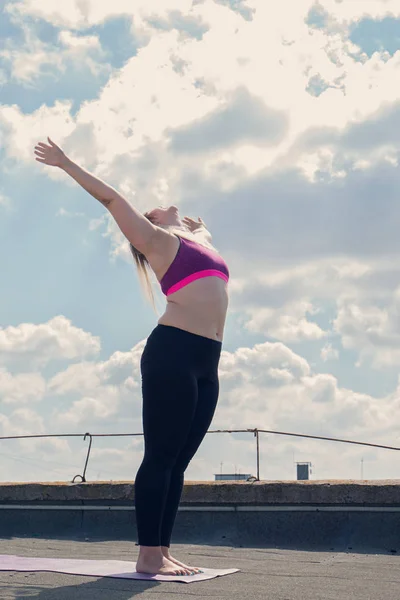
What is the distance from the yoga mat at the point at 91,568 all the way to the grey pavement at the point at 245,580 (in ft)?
0.30

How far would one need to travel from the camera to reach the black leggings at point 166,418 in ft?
16.0

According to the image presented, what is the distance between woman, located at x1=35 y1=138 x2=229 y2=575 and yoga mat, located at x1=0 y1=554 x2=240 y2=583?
0.13 metres

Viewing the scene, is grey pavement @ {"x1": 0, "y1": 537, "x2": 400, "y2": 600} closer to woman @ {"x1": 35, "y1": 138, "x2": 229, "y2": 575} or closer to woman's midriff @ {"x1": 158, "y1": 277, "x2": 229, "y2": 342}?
woman @ {"x1": 35, "y1": 138, "x2": 229, "y2": 575}

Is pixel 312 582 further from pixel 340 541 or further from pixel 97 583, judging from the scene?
pixel 340 541

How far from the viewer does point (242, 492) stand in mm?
7297

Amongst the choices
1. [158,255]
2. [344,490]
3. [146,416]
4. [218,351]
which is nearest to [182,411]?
[146,416]

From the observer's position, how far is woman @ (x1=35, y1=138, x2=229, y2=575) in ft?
16.1

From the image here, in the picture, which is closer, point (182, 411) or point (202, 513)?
point (182, 411)

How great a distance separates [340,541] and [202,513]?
1.26 meters

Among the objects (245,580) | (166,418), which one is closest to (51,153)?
(166,418)

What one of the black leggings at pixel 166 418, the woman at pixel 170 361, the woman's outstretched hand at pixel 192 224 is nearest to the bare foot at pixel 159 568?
the woman at pixel 170 361

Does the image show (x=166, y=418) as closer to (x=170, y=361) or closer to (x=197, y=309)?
(x=170, y=361)

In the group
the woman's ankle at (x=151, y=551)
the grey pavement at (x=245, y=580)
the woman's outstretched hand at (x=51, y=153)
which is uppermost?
the woman's outstretched hand at (x=51, y=153)

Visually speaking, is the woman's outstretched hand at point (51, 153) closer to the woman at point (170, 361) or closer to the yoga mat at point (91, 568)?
the woman at point (170, 361)
